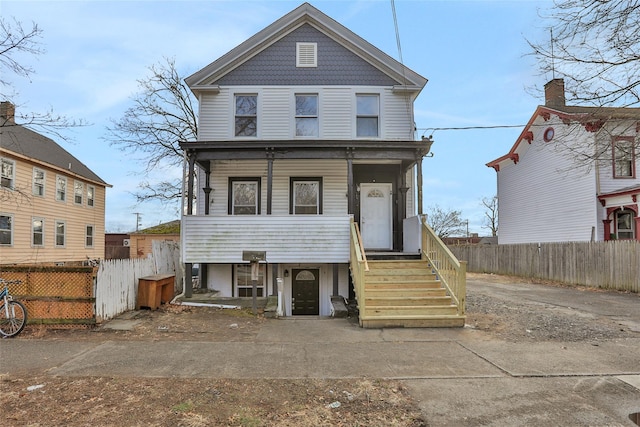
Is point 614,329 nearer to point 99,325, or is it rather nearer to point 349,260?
point 349,260

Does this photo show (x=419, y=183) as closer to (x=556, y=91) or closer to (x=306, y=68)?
(x=556, y=91)

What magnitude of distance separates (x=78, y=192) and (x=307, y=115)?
17.3 metres

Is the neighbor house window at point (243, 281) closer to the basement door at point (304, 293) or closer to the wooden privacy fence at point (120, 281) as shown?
the basement door at point (304, 293)

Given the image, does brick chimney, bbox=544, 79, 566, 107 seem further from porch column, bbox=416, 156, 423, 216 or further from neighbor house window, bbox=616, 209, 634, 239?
neighbor house window, bbox=616, 209, 634, 239

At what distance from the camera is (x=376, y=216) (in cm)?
1283

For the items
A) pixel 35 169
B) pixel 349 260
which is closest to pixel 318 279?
pixel 349 260

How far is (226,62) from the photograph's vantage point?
12539 millimetres

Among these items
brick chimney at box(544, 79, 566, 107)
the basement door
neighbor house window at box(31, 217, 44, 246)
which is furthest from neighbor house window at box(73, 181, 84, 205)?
brick chimney at box(544, 79, 566, 107)

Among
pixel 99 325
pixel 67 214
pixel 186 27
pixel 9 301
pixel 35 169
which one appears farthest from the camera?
pixel 67 214

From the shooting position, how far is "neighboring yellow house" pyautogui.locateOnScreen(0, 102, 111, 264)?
17.0 metres

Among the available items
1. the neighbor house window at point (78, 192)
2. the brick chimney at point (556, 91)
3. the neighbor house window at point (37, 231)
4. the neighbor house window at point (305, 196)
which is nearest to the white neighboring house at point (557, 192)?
the brick chimney at point (556, 91)

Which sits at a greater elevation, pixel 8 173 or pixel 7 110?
pixel 7 110

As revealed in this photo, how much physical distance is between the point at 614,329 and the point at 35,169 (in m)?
23.4

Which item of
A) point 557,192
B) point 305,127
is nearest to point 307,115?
point 305,127
